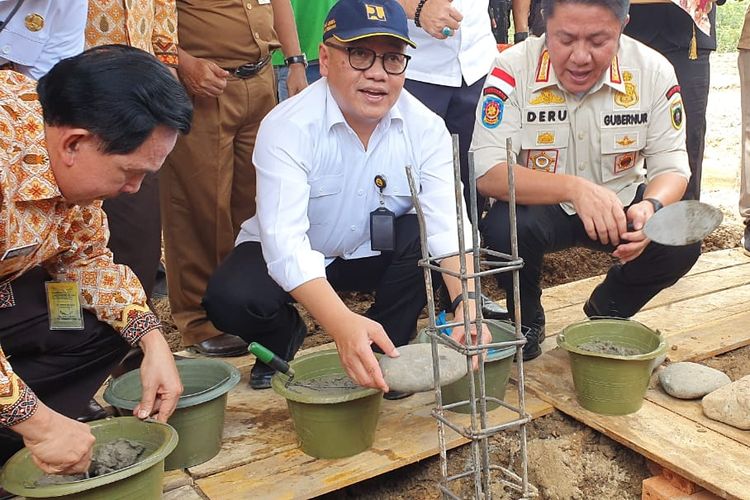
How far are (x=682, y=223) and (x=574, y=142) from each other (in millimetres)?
590

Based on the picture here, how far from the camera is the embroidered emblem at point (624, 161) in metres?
2.90

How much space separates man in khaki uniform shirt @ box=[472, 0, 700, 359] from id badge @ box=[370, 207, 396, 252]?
1.36 ft

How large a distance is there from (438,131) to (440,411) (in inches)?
45.5

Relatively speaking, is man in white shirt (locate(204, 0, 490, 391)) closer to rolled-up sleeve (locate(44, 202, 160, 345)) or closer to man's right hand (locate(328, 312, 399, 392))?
man's right hand (locate(328, 312, 399, 392))

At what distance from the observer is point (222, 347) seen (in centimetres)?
301

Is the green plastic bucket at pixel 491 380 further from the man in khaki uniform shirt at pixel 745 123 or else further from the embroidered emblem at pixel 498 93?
the man in khaki uniform shirt at pixel 745 123

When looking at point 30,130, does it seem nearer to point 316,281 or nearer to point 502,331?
point 316,281

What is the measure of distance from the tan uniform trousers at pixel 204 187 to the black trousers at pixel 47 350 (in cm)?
83

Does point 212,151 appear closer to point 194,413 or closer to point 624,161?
point 194,413

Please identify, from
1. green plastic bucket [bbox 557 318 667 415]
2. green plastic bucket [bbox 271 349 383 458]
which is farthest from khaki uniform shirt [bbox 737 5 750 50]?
green plastic bucket [bbox 271 349 383 458]

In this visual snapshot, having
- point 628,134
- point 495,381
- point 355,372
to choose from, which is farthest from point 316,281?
point 628,134

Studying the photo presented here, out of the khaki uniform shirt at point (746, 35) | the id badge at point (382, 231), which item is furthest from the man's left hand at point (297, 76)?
the khaki uniform shirt at point (746, 35)

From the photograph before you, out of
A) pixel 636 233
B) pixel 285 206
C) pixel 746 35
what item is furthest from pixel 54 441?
pixel 746 35

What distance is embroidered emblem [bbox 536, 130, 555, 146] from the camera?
2.88 m
